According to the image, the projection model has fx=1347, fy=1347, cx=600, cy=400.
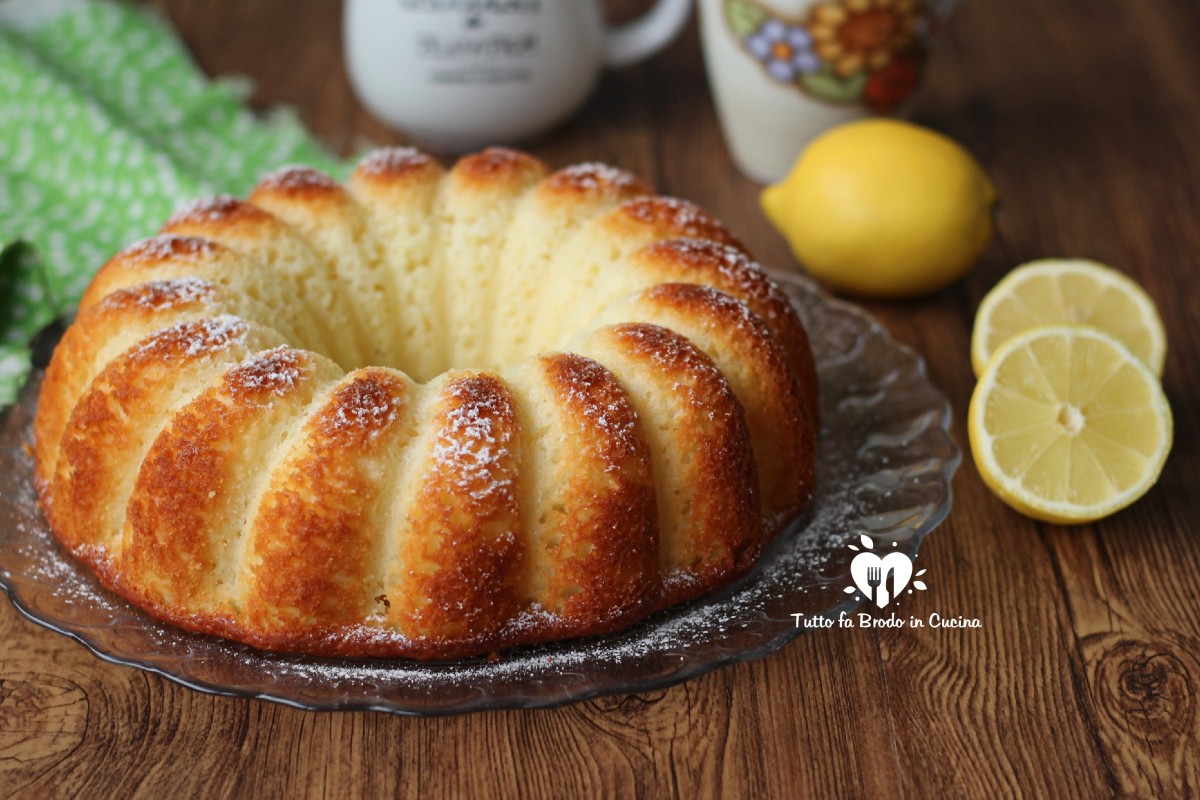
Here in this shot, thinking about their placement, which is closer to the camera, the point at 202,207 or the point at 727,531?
the point at 727,531

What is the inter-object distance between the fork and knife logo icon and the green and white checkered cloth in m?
1.25

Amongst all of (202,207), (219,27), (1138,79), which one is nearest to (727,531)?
(202,207)

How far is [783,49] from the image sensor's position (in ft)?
8.13

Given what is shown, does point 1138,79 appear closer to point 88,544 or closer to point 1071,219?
point 1071,219

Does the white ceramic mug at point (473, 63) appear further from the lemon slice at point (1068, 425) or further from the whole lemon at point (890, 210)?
the lemon slice at point (1068, 425)

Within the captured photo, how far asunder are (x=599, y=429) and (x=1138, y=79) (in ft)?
6.82

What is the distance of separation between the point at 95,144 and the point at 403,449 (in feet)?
4.64

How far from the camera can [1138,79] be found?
9.89ft

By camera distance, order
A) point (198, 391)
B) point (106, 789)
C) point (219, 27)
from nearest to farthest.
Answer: point (106, 789), point (198, 391), point (219, 27)

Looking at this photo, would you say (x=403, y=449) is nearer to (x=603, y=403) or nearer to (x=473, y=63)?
(x=603, y=403)

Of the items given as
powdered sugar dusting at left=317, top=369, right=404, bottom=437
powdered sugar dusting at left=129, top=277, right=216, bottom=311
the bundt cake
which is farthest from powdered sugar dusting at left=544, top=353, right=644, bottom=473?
powdered sugar dusting at left=129, top=277, right=216, bottom=311

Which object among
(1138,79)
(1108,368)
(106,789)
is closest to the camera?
(106,789)

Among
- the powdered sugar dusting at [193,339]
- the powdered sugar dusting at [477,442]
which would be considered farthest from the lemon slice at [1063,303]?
the powdered sugar dusting at [193,339]

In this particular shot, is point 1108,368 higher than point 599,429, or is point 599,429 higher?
point 599,429
